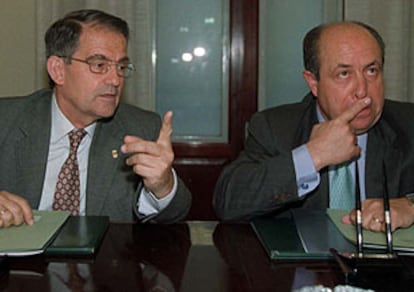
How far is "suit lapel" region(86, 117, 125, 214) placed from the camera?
86.3 inches

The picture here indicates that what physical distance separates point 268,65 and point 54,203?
2.32m

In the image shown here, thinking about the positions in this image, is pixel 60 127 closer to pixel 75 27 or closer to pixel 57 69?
pixel 57 69

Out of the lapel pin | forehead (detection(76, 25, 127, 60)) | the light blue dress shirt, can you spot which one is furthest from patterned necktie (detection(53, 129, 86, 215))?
the light blue dress shirt

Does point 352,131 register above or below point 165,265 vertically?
above

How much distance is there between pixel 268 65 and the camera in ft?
13.7

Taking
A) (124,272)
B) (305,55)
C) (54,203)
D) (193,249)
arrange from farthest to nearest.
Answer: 1. (305,55)
2. (54,203)
3. (193,249)
4. (124,272)

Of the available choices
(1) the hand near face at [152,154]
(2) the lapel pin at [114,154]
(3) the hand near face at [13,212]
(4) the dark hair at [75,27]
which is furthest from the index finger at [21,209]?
(4) the dark hair at [75,27]

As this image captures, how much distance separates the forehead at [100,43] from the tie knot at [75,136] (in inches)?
11.7

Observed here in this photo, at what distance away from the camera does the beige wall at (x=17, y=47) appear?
12.9 feet

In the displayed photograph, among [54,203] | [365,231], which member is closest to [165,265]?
[365,231]

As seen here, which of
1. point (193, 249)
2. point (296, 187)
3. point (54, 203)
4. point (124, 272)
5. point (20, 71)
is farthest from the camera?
point (20, 71)

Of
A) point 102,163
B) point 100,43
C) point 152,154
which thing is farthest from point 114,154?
point 152,154

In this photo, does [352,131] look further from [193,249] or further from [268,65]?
[268,65]

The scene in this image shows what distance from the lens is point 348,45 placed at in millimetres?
2178
